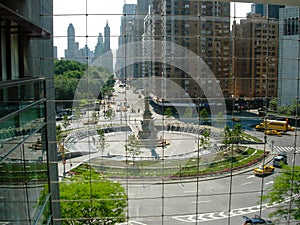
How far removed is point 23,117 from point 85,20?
1850 millimetres

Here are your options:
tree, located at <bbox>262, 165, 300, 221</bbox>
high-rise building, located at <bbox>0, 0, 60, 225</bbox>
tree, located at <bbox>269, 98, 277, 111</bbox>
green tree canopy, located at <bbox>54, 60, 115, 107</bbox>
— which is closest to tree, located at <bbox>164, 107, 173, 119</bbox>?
green tree canopy, located at <bbox>54, 60, 115, 107</bbox>

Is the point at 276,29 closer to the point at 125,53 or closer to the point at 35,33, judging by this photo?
the point at 125,53

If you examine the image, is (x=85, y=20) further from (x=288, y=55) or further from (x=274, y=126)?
(x=274, y=126)

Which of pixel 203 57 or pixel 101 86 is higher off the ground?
pixel 203 57

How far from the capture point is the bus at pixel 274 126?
4.19 metres

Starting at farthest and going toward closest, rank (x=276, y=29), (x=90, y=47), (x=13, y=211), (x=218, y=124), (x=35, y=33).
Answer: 1. (x=218, y=124)
2. (x=276, y=29)
3. (x=90, y=47)
4. (x=35, y=33)
5. (x=13, y=211)

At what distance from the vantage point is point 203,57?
4215mm

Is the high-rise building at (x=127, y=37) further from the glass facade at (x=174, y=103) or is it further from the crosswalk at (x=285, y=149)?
the crosswalk at (x=285, y=149)

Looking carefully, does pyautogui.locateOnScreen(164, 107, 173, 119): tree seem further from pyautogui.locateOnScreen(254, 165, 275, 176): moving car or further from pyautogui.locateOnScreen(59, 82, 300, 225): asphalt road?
pyautogui.locateOnScreen(254, 165, 275, 176): moving car

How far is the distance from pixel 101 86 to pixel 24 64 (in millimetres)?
1362

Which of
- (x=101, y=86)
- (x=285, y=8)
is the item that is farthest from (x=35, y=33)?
(x=285, y=8)

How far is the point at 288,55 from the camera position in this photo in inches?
165

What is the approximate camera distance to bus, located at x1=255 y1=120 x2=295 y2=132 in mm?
4191

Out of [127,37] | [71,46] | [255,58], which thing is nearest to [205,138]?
[255,58]
